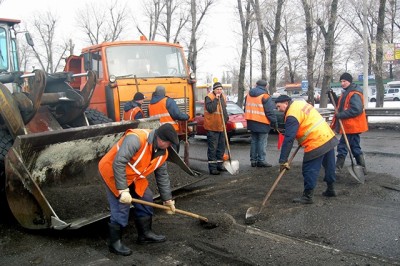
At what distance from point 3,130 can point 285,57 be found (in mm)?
41619

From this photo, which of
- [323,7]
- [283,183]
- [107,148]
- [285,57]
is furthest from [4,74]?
[285,57]

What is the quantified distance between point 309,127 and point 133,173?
2503 mm

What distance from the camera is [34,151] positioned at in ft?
15.3

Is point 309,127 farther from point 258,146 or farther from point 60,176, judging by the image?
point 60,176

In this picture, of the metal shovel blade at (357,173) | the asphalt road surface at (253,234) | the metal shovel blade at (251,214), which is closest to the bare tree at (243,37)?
the metal shovel blade at (357,173)

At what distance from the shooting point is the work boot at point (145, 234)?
4.30 metres

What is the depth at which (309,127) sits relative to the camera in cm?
539

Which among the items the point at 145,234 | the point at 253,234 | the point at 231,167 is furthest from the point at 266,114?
the point at 145,234

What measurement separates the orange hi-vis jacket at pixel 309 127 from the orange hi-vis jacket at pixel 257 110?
258 centimetres

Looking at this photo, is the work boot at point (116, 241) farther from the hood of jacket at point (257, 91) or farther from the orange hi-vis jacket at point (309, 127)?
the hood of jacket at point (257, 91)

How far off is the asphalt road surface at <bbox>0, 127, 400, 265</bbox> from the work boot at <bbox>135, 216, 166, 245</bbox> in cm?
8

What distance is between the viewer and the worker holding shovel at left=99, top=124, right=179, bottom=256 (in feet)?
12.6

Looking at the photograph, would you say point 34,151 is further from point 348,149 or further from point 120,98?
point 348,149

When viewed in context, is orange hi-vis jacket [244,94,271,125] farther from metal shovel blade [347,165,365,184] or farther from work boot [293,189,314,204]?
work boot [293,189,314,204]
